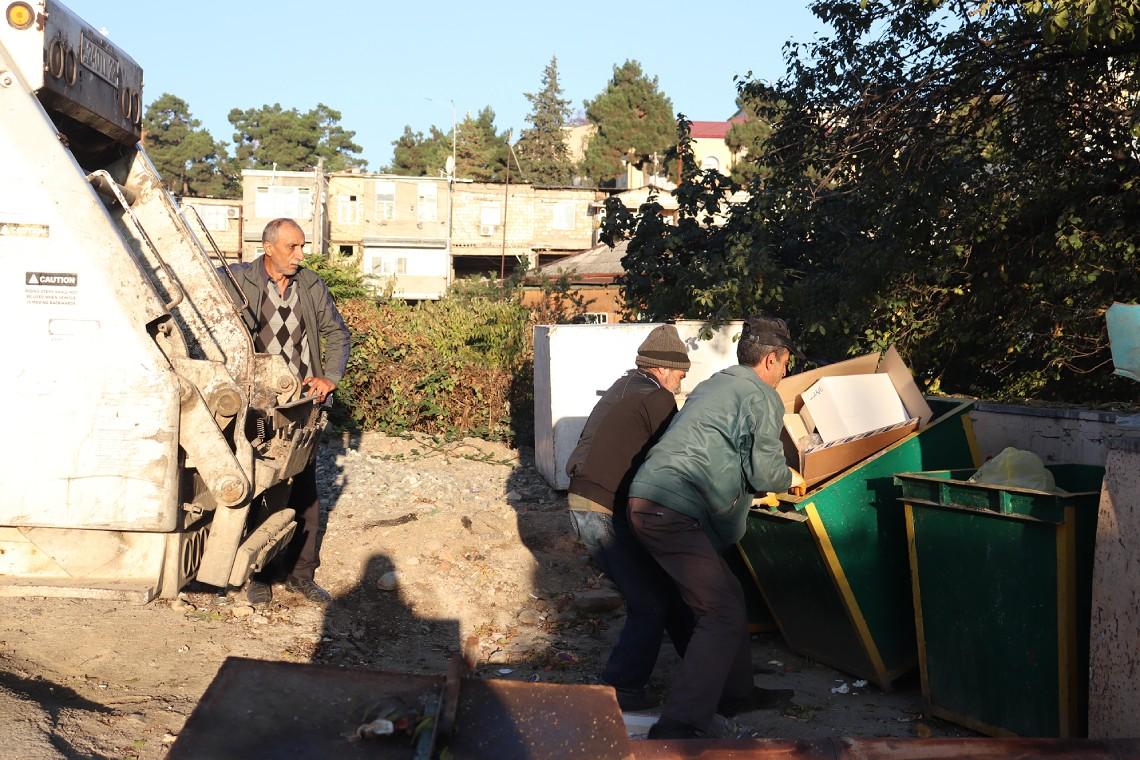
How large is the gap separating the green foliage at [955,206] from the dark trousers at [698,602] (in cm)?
444

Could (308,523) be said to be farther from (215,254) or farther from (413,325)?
(413,325)

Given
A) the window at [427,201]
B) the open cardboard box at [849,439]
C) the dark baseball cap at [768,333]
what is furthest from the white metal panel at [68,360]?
the window at [427,201]

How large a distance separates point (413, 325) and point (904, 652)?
752cm

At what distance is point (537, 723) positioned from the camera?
241cm

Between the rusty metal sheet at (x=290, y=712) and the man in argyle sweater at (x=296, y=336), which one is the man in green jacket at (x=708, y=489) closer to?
the rusty metal sheet at (x=290, y=712)

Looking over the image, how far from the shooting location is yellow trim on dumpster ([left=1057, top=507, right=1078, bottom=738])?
4.17 meters

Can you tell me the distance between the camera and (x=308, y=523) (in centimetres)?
634

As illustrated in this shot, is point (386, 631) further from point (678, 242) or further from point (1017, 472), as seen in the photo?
point (678, 242)

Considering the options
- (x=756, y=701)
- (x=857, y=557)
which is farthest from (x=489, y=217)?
(x=756, y=701)

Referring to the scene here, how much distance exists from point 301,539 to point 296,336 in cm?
118

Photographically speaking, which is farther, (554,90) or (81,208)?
(554,90)

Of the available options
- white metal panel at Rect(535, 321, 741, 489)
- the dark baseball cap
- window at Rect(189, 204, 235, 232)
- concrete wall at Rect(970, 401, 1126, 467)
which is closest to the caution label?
the dark baseball cap

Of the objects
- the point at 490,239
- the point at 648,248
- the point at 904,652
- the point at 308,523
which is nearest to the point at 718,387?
the point at 904,652

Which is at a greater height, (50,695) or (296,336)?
A: (296,336)
